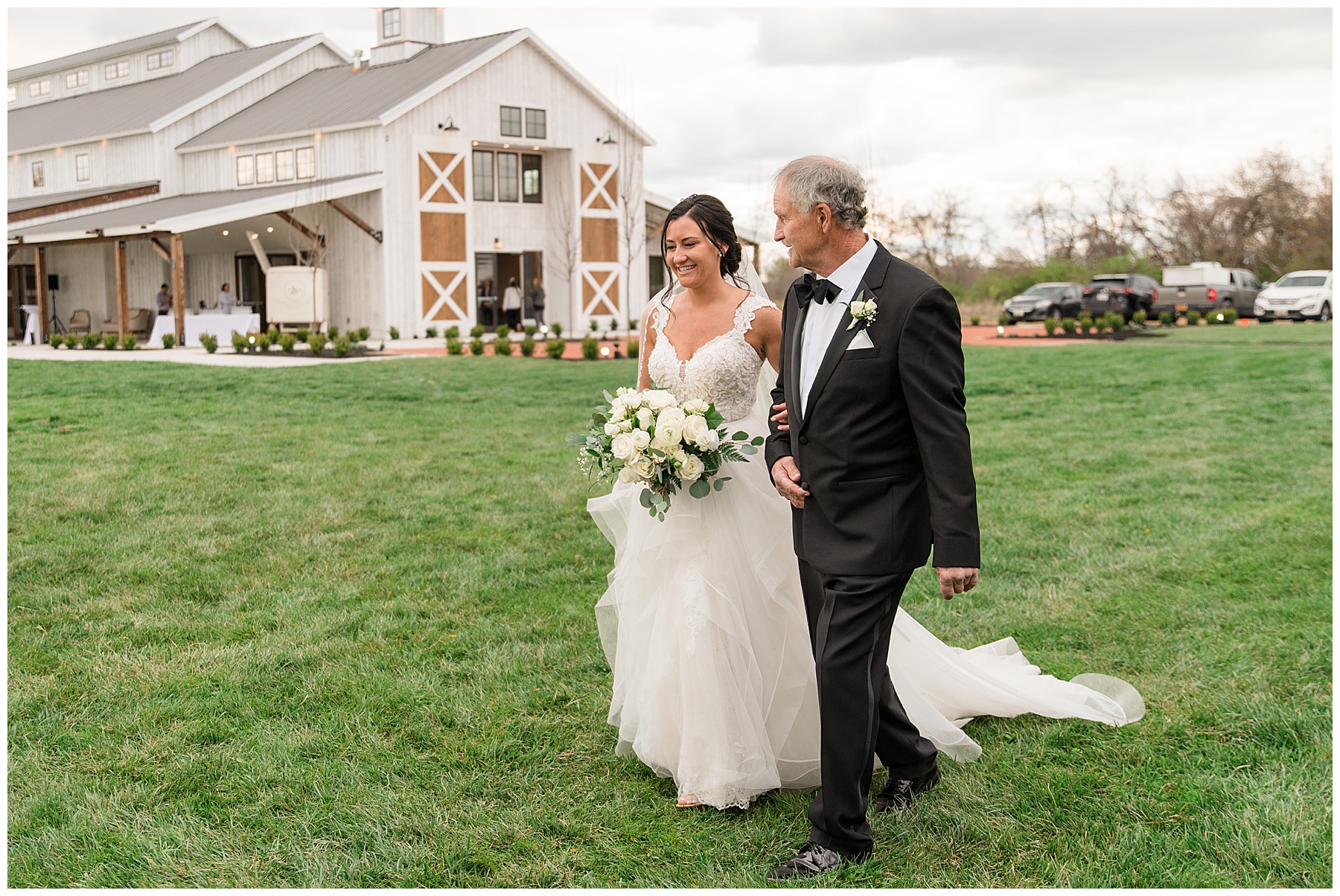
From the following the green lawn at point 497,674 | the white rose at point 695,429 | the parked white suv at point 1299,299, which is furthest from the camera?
the parked white suv at point 1299,299

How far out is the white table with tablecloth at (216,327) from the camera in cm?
2447

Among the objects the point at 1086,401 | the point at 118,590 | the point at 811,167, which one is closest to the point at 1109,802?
the point at 811,167

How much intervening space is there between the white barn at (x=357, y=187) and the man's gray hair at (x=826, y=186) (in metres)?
23.9

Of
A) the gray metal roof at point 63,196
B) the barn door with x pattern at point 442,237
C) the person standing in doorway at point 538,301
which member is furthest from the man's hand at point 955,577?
the gray metal roof at point 63,196

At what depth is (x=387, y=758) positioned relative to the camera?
164 inches

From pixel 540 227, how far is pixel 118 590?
84.2 feet

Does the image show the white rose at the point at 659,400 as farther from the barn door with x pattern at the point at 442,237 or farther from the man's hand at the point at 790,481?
the barn door with x pattern at the point at 442,237

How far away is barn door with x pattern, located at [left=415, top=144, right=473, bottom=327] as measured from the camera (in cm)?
2792

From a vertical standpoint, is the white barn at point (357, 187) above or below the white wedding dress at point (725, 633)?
above

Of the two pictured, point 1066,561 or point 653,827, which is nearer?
point 653,827

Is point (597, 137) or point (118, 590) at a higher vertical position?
point (597, 137)

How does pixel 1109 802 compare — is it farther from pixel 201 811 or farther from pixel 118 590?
pixel 118 590

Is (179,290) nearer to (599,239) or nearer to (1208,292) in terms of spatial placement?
(599,239)

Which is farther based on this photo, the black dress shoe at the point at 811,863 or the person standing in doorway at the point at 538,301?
the person standing in doorway at the point at 538,301
